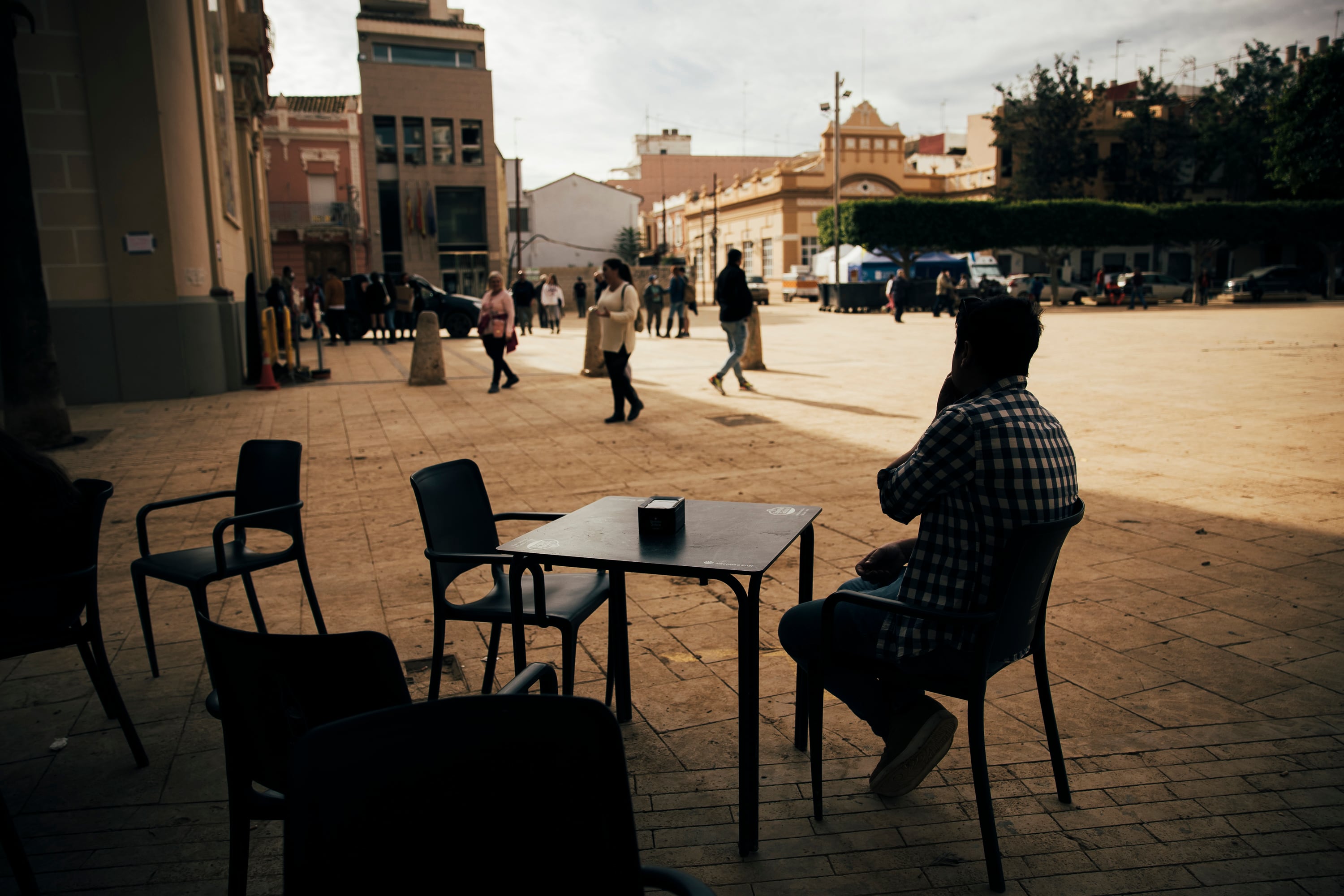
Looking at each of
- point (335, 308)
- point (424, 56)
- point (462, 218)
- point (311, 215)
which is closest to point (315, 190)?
point (311, 215)

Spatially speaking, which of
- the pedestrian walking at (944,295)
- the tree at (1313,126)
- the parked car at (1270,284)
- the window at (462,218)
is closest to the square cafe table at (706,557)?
the pedestrian walking at (944,295)

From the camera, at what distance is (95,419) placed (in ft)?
35.7

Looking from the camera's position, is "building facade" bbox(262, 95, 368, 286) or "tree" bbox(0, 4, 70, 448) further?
"building facade" bbox(262, 95, 368, 286)

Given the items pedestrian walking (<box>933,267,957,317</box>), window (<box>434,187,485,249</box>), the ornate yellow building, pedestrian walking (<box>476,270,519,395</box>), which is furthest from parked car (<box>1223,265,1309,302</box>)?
pedestrian walking (<box>476,270,519,395</box>)

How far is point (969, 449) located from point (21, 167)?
9339mm

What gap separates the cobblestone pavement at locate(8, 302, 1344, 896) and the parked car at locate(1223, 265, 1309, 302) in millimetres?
34814

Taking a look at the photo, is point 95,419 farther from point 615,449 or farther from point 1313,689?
point 1313,689

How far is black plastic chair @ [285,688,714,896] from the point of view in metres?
1.27

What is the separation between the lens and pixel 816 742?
105 inches

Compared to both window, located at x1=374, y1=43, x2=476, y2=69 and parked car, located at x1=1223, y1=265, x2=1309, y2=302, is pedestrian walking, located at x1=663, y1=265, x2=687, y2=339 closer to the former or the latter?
window, located at x1=374, y1=43, x2=476, y2=69

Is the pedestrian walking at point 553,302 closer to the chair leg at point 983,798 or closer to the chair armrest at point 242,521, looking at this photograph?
the chair armrest at point 242,521

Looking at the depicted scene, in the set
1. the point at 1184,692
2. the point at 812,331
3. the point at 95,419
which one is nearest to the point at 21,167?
the point at 95,419

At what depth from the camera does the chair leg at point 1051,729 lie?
8.93 feet

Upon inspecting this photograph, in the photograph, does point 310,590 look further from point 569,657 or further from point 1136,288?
point 1136,288
